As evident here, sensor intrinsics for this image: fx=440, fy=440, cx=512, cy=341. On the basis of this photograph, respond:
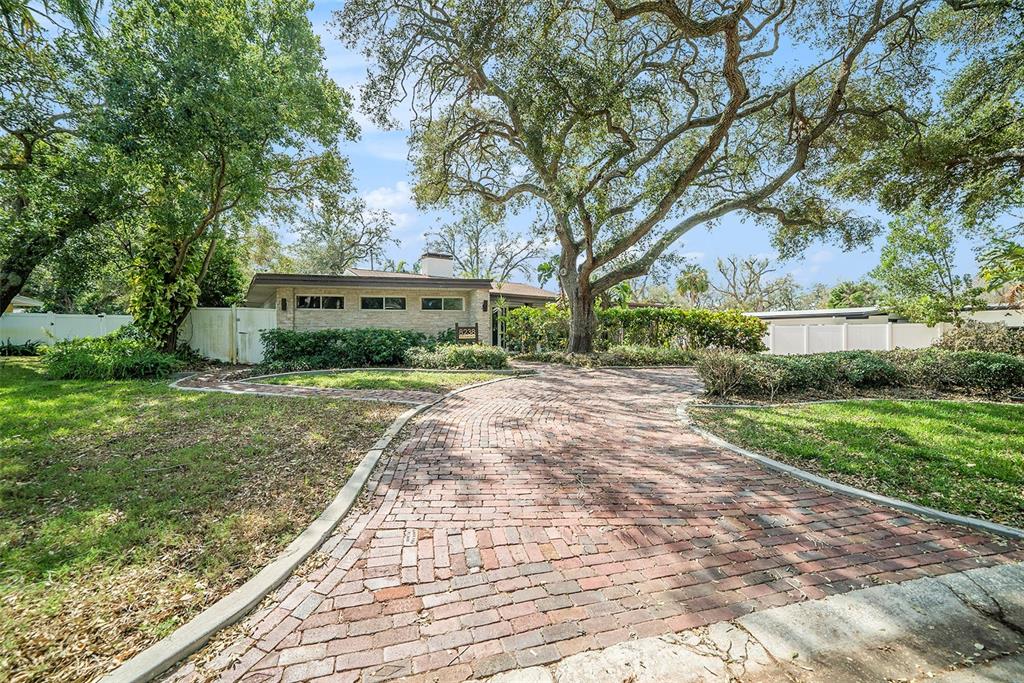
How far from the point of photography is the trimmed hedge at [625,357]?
14.6 meters

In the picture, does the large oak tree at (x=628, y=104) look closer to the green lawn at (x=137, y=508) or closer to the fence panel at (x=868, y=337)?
the fence panel at (x=868, y=337)

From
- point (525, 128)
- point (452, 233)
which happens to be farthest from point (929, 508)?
point (452, 233)

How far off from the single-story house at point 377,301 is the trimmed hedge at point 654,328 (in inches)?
78.7

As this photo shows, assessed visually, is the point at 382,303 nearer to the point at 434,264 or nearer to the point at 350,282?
the point at 350,282

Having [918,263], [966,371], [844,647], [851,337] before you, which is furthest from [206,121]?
[918,263]

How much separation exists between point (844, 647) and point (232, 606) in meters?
3.23

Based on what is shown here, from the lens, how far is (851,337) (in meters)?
17.4

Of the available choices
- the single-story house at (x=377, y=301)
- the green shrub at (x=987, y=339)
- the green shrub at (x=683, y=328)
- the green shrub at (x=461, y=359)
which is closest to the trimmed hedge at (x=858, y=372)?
the green shrub at (x=987, y=339)

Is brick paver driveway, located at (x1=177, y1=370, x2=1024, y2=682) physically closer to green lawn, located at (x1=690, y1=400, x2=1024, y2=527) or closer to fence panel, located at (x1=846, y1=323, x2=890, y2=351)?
green lawn, located at (x1=690, y1=400, x2=1024, y2=527)

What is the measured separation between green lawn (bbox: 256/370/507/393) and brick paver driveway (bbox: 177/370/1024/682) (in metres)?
4.32

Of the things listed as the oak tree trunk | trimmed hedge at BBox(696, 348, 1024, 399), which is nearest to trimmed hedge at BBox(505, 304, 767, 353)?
the oak tree trunk

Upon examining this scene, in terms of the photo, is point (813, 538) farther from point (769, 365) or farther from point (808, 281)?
point (808, 281)

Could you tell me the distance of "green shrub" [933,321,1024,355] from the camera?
10867mm

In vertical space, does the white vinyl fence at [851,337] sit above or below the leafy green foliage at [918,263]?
below
